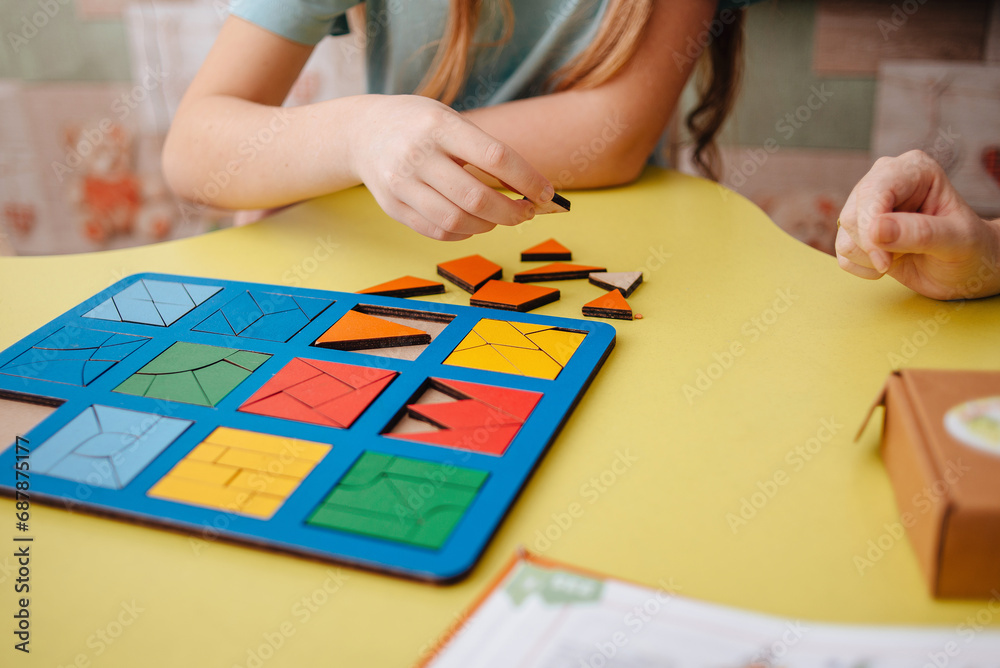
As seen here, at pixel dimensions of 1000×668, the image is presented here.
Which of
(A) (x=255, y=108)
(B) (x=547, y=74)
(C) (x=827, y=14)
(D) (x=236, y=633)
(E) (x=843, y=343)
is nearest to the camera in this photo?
(D) (x=236, y=633)

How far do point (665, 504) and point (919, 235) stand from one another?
34 centimetres

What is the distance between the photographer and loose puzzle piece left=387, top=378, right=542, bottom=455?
0.52 meters

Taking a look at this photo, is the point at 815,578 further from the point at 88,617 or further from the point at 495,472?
the point at 88,617

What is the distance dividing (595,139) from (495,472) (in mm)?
634

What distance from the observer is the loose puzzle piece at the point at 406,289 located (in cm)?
77

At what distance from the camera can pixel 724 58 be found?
124 centimetres

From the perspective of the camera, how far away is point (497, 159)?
2.26ft

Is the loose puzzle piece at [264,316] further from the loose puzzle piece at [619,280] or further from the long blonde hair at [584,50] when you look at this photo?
the long blonde hair at [584,50]

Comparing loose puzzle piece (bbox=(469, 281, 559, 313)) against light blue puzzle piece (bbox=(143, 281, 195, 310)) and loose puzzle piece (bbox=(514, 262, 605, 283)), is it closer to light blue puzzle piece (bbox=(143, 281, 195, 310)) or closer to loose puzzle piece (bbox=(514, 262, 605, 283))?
loose puzzle piece (bbox=(514, 262, 605, 283))

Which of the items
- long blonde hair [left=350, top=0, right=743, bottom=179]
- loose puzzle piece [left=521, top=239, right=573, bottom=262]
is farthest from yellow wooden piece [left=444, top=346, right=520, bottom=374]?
long blonde hair [left=350, top=0, right=743, bottom=179]

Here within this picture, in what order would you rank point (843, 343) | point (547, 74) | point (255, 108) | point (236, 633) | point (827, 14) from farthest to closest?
point (827, 14)
point (547, 74)
point (255, 108)
point (843, 343)
point (236, 633)

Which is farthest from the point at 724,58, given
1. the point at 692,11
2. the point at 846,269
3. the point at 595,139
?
the point at 846,269

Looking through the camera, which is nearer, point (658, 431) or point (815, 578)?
point (815, 578)

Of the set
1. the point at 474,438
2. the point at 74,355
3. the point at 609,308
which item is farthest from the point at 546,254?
the point at 74,355
